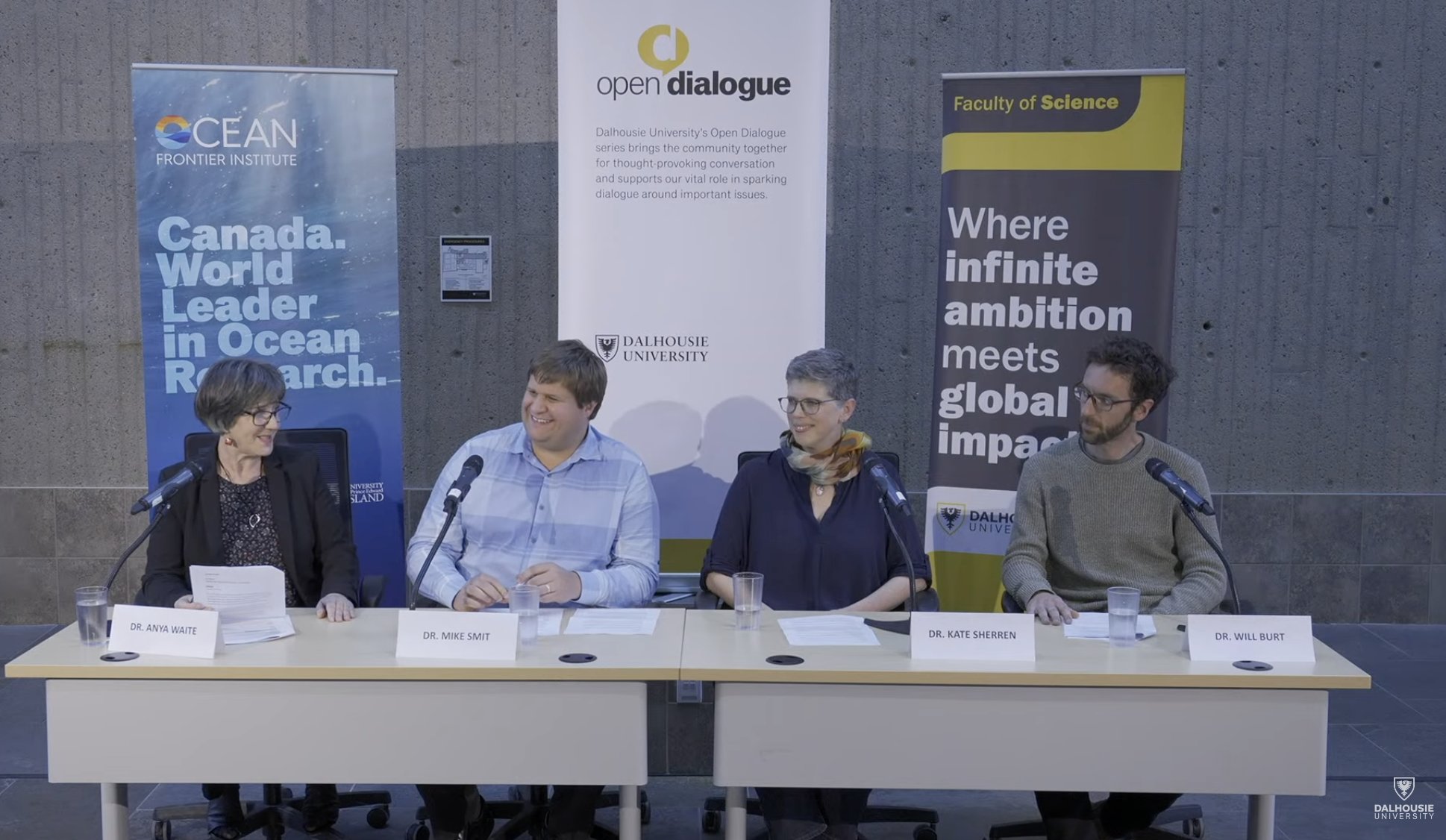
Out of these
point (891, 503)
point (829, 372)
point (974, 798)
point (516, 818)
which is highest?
point (829, 372)

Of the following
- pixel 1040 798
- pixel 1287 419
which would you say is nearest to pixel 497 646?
pixel 1040 798

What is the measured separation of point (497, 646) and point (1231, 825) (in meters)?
1.94

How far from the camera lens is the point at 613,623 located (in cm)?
247

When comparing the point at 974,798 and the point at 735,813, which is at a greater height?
the point at 735,813

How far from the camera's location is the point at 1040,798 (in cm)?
252

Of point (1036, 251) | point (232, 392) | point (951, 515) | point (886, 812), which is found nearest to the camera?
point (232, 392)

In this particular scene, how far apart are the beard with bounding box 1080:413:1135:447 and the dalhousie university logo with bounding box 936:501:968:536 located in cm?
87

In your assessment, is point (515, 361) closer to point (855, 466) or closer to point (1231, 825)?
point (855, 466)

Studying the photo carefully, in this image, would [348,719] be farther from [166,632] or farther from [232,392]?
[232,392]

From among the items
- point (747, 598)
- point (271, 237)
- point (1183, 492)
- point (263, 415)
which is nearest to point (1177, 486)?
point (1183, 492)

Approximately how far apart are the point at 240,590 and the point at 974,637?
4.55ft

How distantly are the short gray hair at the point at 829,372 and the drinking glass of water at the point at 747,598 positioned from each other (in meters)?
0.54

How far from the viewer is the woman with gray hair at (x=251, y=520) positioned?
263 centimetres

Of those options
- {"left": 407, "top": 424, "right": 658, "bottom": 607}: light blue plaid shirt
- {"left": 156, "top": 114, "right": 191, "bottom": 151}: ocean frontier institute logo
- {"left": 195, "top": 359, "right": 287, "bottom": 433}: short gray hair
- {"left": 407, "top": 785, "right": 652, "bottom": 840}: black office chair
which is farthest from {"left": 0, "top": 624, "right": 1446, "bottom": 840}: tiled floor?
{"left": 156, "top": 114, "right": 191, "bottom": 151}: ocean frontier institute logo
